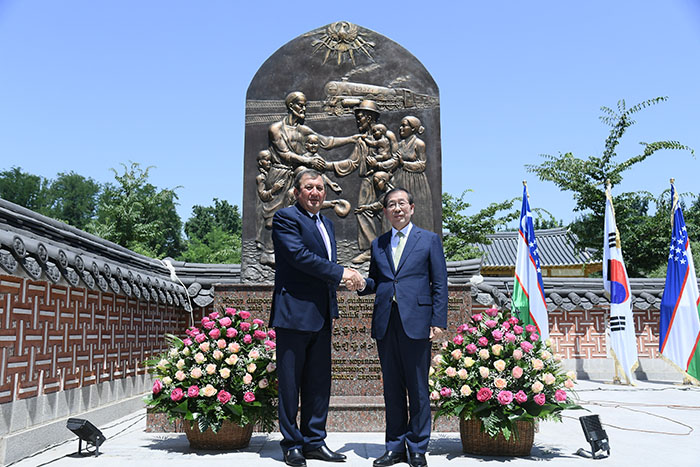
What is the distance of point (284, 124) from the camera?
6.36 metres

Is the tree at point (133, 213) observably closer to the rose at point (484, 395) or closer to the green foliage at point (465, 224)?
the green foliage at point (465, 224)

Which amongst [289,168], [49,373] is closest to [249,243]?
[289,168]

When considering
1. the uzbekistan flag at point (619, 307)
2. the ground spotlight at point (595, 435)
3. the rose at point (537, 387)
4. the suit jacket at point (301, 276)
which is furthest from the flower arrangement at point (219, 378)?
the uzbekistan flag at point (619, 307)

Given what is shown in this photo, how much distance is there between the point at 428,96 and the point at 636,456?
13.1ft

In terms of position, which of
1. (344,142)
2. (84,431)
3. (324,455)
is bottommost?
(324,455)

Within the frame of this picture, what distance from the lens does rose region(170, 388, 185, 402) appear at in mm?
4219

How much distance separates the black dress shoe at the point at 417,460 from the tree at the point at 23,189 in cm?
3305

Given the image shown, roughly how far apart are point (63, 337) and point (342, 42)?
13.7 ft

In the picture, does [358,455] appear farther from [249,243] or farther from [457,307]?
[249,243]

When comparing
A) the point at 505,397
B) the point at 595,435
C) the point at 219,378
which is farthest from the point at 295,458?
the point at 595,435

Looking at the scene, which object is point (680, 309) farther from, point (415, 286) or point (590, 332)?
point (415, 286)

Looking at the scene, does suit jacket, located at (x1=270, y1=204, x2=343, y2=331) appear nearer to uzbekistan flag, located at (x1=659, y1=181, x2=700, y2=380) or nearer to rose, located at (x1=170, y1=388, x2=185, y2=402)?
rose, located at (x1=170, y1=388, x2=185, y2=402)

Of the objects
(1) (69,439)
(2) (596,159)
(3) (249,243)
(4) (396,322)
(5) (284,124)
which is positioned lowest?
(1) (69,439)

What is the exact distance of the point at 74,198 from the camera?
37094mm
